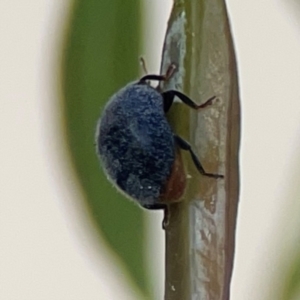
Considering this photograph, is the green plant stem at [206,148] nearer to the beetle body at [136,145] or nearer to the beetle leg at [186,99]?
the beetle leg at [186,99]

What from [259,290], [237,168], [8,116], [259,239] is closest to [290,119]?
[259,239]

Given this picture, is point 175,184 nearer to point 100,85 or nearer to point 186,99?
point 186,99

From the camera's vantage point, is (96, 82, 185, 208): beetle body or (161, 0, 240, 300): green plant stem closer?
(161, 0, 240, 300): green plant stem

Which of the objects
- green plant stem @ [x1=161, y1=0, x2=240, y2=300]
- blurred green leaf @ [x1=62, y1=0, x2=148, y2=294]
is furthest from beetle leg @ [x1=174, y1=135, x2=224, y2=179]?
blurred green leaf @ [x1=62, y1=0, x2=148, y2=294]

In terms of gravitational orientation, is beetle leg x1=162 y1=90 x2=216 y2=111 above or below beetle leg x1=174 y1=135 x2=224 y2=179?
above

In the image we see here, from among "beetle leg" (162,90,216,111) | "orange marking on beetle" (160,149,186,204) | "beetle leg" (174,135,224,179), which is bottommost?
"orange marking on beetle" (160,149,186,204)

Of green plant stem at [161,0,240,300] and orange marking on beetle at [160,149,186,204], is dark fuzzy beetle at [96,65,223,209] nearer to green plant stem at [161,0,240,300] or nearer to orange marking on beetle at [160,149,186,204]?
orange marking on beetle at [160,149,186,204]

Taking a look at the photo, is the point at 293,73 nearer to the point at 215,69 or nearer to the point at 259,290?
the point at 259,290
